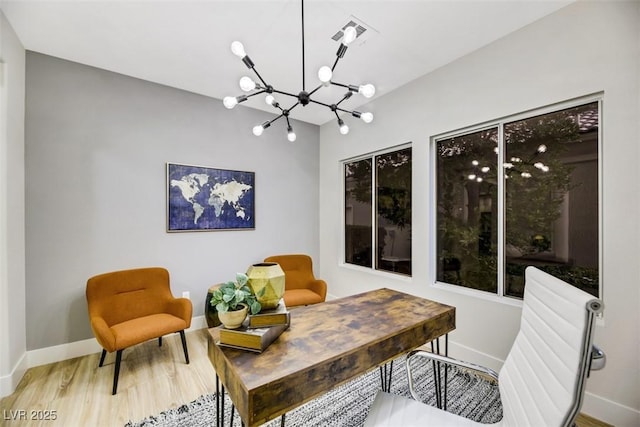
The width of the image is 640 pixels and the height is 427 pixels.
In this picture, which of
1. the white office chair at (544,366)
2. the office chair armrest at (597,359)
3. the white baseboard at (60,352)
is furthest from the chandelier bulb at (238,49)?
the white baseboard at (60,352)

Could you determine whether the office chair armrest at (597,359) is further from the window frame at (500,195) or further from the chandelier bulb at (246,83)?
the chandelier bulb at (246,83)

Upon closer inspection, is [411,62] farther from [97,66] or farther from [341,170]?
[97,66]

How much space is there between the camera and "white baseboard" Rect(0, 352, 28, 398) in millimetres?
1998

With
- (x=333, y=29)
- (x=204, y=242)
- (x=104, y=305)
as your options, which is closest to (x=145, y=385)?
(x=104, y=305)

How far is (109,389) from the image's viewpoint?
2.12m

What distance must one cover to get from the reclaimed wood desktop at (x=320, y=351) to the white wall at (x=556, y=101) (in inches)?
38.0

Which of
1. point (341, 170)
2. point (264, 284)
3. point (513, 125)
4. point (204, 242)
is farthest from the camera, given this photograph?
point (341, 170)

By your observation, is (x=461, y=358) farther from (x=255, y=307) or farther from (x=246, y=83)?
(x=246, y=83)

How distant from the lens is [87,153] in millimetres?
2652

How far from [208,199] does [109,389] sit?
76.4 inches

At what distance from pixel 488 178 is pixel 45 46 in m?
4.02

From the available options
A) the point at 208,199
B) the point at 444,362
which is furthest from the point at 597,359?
the point at 208,199

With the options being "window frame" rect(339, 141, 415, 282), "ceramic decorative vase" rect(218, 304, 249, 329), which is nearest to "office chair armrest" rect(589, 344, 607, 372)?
"ceramic decorative vase" rect(218, 304, 249, 329)

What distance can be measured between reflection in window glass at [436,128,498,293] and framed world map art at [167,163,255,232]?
2305 millimetres
